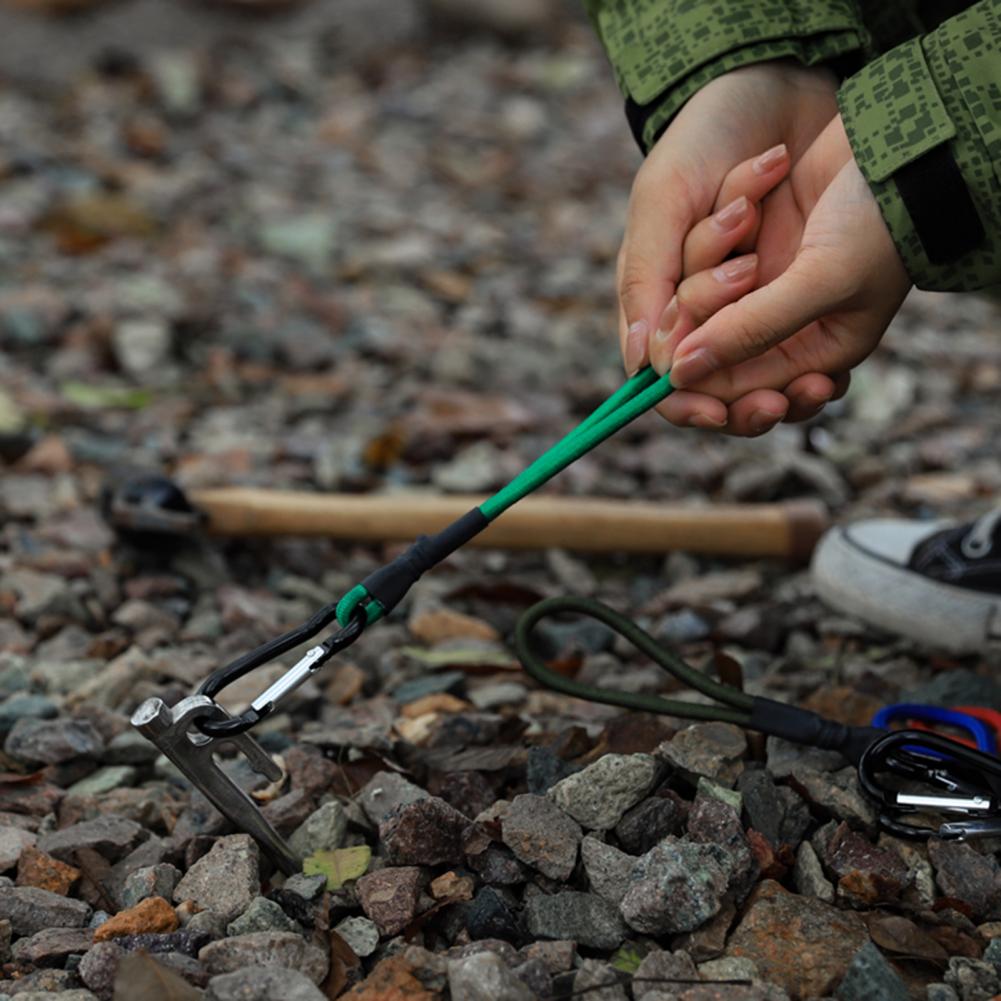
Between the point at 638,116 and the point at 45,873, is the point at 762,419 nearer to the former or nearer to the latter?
the point at 638,116

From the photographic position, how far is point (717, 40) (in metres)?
1.80

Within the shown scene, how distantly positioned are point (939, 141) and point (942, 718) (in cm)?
80

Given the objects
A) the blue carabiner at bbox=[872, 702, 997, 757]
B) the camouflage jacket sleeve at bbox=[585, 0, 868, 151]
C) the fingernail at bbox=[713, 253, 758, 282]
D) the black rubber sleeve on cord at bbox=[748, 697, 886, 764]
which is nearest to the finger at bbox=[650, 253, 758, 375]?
the fingernail at bbox=[713, 253, 758, 282]

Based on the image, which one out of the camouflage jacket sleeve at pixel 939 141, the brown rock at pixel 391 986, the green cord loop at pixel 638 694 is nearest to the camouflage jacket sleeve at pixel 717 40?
the camouflage jacket sleeve at pixel 939 141

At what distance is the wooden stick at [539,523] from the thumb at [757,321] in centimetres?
103

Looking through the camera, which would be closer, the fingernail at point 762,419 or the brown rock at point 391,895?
the brown rock at point 391,895

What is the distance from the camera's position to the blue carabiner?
176 centimetres

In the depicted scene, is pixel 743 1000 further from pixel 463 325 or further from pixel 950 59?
pixel 463 325

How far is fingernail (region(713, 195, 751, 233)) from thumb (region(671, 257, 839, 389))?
14cm

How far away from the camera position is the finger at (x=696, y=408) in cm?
166

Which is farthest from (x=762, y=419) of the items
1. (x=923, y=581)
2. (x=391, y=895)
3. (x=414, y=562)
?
(x=923, y=581)

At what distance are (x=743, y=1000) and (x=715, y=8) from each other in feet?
4.29

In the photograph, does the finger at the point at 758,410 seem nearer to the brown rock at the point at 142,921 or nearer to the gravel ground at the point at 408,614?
the gravel ground at the point at 408,614

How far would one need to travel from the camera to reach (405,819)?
5.09 feet
